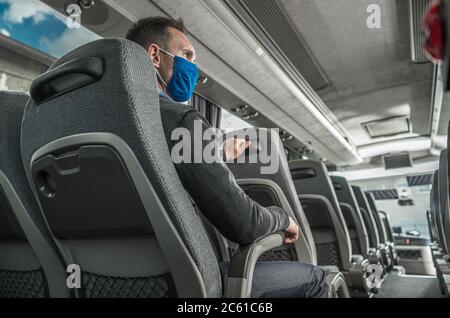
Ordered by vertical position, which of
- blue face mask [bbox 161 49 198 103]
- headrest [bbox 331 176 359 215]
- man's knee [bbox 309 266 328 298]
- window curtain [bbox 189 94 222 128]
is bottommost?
man's knee [bbox 309 266 328 298]

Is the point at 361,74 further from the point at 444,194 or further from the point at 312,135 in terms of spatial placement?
the point at 444,194

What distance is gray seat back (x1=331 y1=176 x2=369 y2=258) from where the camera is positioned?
130 inches

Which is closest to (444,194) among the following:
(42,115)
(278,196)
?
(278,196)

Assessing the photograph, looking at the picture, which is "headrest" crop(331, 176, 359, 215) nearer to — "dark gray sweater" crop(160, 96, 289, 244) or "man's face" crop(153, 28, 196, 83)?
"man's face" crop(153, 28, 196, 83)

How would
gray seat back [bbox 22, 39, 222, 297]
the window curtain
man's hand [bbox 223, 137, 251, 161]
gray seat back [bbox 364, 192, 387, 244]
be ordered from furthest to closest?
gray seat back [bbox 364, 192, 387, 244] < the window curtain < man's hand [bbox 223, 137, 251, 161] < gray seat back [bbox 22, 39, 222, 297]

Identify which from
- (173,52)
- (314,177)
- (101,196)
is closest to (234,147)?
(173,52)

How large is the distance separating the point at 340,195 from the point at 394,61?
315 centimetres

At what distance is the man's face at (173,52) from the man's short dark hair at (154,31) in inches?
0.9

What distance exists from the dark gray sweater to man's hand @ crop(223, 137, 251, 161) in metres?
0.73

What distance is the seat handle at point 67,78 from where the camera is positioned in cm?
83

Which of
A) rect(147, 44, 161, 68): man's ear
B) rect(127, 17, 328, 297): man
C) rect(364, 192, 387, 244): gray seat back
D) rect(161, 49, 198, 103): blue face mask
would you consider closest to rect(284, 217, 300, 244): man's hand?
rect(127, 17, 328, 297): man

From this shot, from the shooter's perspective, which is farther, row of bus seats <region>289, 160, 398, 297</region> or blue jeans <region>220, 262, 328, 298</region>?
row of bus seats <region>289, 160, 398, 297</region>

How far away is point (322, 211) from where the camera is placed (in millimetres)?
2641

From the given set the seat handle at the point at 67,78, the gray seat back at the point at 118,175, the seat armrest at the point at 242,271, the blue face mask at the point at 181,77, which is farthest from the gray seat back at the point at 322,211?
the seat handle at the point at 67,78
